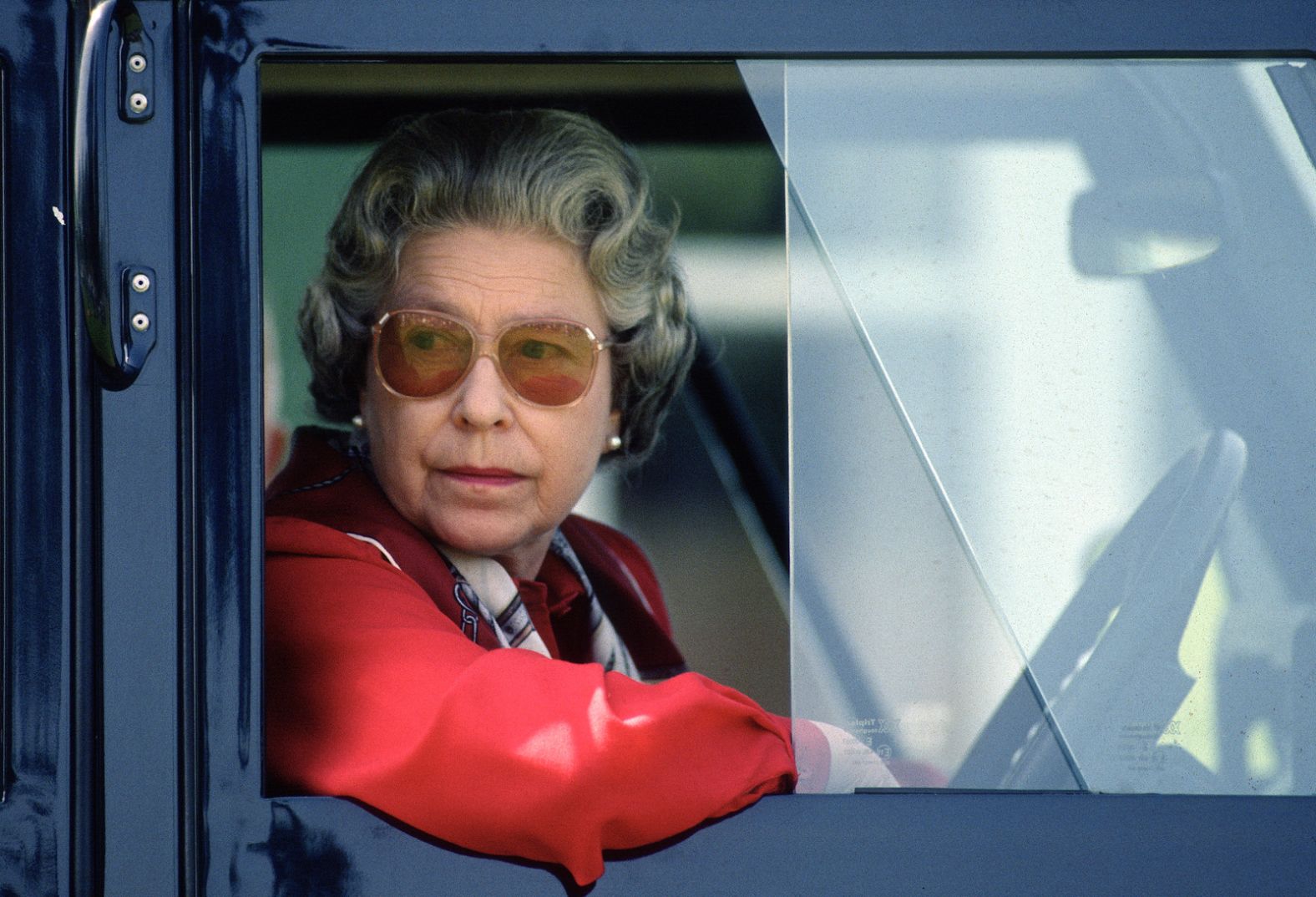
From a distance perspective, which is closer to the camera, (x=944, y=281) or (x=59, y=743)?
(x=59, y=743)

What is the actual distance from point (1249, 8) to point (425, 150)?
101cm

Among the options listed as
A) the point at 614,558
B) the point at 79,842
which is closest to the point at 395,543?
the point at 79,842

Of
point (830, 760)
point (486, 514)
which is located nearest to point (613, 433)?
point (486, 514)

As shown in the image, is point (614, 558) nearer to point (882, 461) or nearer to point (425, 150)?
point (425, 150)

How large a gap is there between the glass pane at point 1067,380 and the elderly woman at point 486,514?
0.20 meters

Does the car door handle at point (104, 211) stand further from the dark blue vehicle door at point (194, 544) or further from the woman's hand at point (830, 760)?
the woman's hand at point (830, 760)

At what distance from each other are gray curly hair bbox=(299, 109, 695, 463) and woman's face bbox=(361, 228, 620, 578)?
0.10 ft

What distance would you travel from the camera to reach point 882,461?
1381 millimetres

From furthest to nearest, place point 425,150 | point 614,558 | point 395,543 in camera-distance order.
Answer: point 614,558 < point 425,150 < point 395,543

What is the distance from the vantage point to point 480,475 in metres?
1.84

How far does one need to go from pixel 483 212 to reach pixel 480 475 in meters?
0.34

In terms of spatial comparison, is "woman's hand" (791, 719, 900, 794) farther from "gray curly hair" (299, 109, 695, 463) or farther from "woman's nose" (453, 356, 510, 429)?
"gray curly hair" (299, 109, 695, 463)

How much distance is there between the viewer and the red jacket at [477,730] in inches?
49.3

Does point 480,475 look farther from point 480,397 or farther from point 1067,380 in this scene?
point 1067,380
